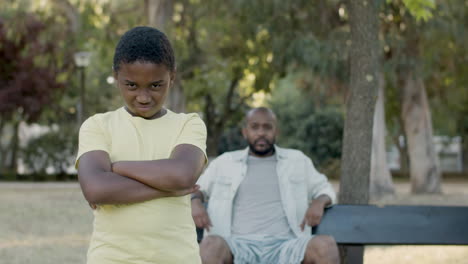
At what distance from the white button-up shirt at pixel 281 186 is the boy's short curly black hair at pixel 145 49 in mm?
2964

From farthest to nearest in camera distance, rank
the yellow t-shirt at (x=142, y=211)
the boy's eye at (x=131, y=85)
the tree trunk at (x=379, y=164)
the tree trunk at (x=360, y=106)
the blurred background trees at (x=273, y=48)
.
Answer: the tree trunk at (x=379, y=164), the blurred background trees at (x=273, y=48), the tree trunk at (x=360, y=106), the boy's eye at (x=131, y=85), the yellow t-shirt at (x=142, y=211)

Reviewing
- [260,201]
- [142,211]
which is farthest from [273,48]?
[142,211]

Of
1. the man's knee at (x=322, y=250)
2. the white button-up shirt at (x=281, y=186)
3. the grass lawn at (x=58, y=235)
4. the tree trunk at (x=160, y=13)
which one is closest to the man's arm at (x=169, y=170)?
the man's knee at (x=322, y=250)

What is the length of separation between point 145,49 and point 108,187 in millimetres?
522

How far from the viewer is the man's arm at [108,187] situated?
310 centimetres

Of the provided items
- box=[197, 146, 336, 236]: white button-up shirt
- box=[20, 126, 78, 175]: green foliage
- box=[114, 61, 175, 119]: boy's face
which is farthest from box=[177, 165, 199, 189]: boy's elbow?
box=[20, 126, 78, 175]: green foliage

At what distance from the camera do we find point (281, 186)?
6145 mm

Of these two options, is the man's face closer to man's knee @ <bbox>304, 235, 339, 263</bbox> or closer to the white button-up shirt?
the white button-up shirt

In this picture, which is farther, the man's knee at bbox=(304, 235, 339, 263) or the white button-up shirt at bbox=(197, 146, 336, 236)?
the white button-up shirt at bbox=(197, 146, 336, 236)

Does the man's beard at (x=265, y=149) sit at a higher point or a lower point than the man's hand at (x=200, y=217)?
higher

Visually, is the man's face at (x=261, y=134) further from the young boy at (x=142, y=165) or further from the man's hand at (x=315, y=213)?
the young boy at (x=142, y=165)

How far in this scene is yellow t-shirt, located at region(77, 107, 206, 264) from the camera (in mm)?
3014

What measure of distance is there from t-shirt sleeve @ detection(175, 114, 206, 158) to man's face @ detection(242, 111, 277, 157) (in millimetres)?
3098

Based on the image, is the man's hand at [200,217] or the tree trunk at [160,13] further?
the tree trunk at [160,13]
